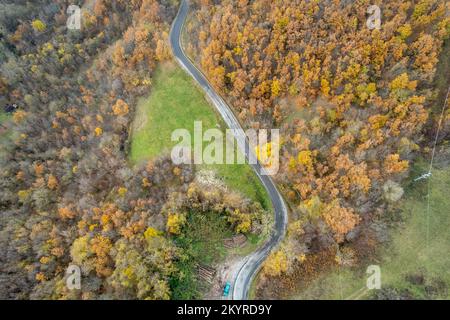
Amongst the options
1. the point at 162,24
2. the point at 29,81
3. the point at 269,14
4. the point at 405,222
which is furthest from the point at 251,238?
the point at 29,81

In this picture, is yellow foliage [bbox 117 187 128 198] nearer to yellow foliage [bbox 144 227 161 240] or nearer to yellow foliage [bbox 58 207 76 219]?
yellow foliage [bbox 58 207 76 219]

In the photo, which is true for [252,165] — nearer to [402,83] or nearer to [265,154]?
[265,154]

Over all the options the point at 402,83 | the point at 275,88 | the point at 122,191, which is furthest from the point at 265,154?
the point at 402,83

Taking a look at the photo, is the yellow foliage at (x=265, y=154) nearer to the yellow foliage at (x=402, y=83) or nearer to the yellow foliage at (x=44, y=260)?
the yellow foliage at (x=402, y=83)

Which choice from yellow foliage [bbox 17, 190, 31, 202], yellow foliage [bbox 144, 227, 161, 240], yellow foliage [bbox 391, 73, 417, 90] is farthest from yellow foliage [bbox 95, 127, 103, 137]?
yellow foliage [bbox 391, 73, 417, 90]
